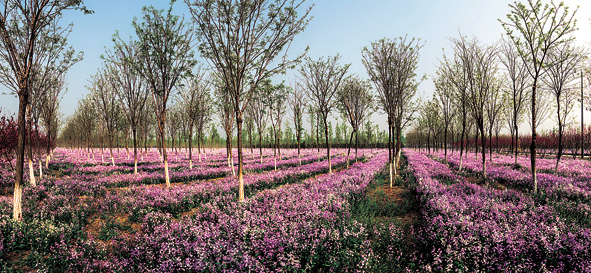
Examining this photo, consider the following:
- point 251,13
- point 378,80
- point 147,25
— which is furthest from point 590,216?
point 147,25

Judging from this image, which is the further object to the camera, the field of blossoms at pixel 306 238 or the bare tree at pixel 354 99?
the bare tree at pixel 354 99

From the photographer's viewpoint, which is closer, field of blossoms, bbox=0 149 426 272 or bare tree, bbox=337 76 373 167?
field of blossoms, bbox=0 149 426 272

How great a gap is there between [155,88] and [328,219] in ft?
37.1

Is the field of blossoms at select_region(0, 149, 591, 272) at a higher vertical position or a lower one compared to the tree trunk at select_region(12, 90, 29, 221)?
lower

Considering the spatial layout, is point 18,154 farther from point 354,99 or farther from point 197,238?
point 354,99

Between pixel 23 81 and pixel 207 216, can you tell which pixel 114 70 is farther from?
pixel 207 216

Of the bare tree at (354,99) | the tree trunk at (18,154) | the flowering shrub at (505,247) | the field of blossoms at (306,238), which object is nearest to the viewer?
the flowering shrub at (505,247)

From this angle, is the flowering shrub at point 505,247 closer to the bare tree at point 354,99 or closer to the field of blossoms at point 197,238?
the field of blossoms at point 197,238

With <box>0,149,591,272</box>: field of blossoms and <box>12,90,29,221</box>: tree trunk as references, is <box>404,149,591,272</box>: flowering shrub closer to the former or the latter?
<box>0,149,591,272</box>: field of blossoms

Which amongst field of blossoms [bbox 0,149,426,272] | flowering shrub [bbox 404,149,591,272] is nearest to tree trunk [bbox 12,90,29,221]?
field of blossoms [bbox 0,149,426,272]

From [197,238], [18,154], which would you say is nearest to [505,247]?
[197,238]

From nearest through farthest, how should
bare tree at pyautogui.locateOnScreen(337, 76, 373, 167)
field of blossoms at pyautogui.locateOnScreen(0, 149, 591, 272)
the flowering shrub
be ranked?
the flowering shrub, field of blossoms at pyautogui.locateOnScreen(0, 149, 591, 272), bare tree at pyautogui.locateOnScreen(337, 76, 373, 167)

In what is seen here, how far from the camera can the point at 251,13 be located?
8273mm

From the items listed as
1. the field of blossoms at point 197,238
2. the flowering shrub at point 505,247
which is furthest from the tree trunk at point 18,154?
the flowering shrub at point 505,247
